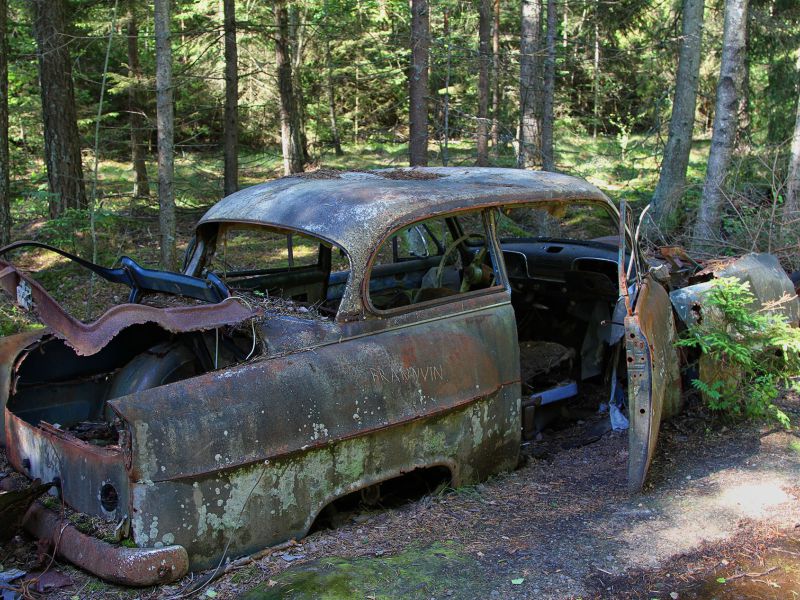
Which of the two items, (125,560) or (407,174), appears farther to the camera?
(407,174)

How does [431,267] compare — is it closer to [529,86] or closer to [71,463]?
[71,463]

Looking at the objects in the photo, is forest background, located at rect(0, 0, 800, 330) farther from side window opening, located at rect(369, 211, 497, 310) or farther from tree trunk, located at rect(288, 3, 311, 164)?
side window opening, located at rect(369, 211, 497, 310)

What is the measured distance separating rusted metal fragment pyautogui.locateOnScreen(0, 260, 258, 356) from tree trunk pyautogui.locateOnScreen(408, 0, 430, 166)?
328 inches

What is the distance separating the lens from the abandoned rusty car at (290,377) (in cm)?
331

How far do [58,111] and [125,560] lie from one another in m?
10.0

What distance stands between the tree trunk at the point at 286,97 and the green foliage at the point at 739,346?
40.3 ft

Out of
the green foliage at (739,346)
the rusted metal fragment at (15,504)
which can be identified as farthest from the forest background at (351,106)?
the rusted metal fragment at (15,504)

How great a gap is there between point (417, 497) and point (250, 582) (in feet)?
4.40

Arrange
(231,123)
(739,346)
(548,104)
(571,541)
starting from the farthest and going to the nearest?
(231,123)
(548,104)
(739,346)
(571,541)

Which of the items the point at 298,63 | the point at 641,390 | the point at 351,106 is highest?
the point at 298,63

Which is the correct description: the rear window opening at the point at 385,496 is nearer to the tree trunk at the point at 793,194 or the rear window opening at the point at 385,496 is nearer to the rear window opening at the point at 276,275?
the rear window opening at the point at 276,275

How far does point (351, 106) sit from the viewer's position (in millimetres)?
27062

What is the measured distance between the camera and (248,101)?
67.3 feet

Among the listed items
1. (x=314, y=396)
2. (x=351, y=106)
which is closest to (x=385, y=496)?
(x=314, y=396)
